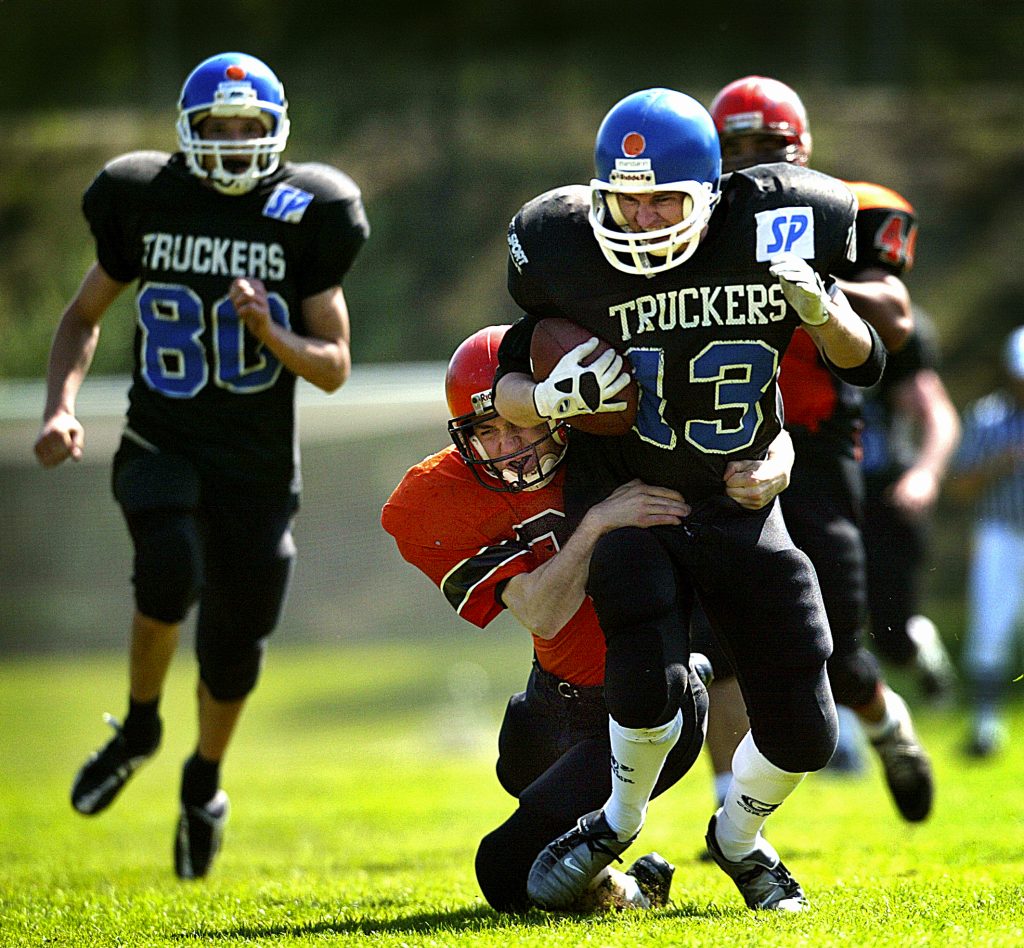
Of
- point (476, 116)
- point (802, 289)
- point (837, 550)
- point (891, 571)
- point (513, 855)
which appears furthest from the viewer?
point (476, 116)

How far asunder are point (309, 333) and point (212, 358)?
286 millimetres

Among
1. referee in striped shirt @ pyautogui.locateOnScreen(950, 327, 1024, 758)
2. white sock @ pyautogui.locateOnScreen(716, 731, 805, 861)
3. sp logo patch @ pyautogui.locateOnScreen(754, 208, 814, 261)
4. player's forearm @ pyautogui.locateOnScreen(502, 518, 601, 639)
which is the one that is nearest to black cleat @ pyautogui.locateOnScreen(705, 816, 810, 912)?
white sock @ pyautogui.locateOnScreen(716, 731, 805, 861)

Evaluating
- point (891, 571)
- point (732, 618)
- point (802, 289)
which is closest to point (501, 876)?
point (732, 618)

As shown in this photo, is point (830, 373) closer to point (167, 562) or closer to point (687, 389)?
point (687, 389)

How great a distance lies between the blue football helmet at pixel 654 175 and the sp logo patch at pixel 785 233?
11cm

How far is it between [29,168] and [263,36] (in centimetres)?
293

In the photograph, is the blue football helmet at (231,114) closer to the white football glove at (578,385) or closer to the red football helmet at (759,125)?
the red football helmet at (759,125)

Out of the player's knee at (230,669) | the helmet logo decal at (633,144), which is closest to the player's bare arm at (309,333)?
the player's knee at (230,669)

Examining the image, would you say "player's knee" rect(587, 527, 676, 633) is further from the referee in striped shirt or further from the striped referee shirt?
the striped referee shirt

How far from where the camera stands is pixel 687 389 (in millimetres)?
3242

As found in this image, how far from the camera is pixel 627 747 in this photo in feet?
10.5

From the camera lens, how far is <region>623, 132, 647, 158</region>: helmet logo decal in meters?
3.14

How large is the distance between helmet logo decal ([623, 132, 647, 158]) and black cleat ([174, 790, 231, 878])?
2599 mm

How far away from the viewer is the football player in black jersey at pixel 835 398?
4062 millimetres
